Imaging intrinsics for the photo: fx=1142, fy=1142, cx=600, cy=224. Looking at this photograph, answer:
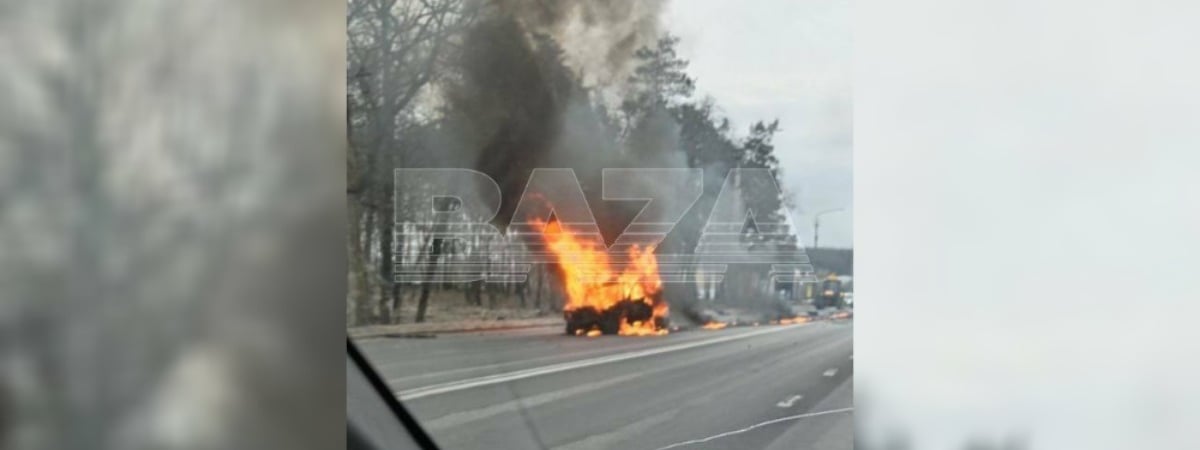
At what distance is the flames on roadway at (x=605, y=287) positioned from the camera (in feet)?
10.5

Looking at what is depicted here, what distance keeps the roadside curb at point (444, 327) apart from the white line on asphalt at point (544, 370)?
125 mm

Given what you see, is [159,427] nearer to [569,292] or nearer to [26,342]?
[26,342]

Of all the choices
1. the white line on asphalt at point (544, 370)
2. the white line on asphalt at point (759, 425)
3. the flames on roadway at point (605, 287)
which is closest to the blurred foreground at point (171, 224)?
the white line on asphalt at point (544, 370)

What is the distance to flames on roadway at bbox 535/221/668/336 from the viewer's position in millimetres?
→ 3215

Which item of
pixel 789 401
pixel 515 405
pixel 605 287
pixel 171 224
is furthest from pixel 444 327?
pixel 789 401

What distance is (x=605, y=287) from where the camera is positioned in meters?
3.23

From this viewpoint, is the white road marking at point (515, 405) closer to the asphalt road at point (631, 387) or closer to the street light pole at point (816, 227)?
the asphalt road at point (631, 387)

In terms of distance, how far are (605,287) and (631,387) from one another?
0.29 m

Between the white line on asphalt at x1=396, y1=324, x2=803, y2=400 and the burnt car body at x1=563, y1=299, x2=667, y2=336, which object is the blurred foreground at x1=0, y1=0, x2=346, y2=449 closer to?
the white line on asphalt at x1=396, y1=324, x2=803, y2=400

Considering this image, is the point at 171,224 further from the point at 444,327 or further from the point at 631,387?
the point at 631,387

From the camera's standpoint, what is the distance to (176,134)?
10.9 ft

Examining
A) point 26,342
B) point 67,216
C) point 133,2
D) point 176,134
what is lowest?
point 26,342

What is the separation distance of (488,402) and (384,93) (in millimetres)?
933

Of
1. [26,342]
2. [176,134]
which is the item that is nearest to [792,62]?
[176,134]
